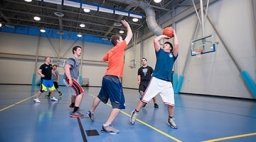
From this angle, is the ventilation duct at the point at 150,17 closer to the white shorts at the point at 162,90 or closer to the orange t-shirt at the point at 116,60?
the white shorts at the point at 162,90

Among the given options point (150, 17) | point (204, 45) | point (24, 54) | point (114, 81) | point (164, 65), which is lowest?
point (114, 81)

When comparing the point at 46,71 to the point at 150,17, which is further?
the point at 150,17

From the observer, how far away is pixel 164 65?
3494 millimetres

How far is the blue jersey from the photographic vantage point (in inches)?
137

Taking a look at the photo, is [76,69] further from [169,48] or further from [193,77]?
[193,77]

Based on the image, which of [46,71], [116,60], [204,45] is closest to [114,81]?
[116,60]

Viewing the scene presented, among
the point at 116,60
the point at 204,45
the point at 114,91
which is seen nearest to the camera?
the point at 114,91

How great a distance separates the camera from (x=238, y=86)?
8.70m

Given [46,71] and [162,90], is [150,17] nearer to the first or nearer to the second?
[46,71]

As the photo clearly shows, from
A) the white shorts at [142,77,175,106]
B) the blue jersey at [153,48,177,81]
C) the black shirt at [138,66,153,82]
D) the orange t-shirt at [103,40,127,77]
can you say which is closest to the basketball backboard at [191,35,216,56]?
the black shirt at [138,66,153,82]

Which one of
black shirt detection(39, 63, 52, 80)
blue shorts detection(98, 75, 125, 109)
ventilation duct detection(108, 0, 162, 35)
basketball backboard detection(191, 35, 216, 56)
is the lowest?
blue shorts detection(98, 75, 125, 109)

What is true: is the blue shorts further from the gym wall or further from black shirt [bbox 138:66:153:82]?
the gym wall

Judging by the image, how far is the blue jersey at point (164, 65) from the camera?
11.4 ft

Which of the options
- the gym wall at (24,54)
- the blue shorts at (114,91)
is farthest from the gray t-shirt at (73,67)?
the gym wall at (24,54)
